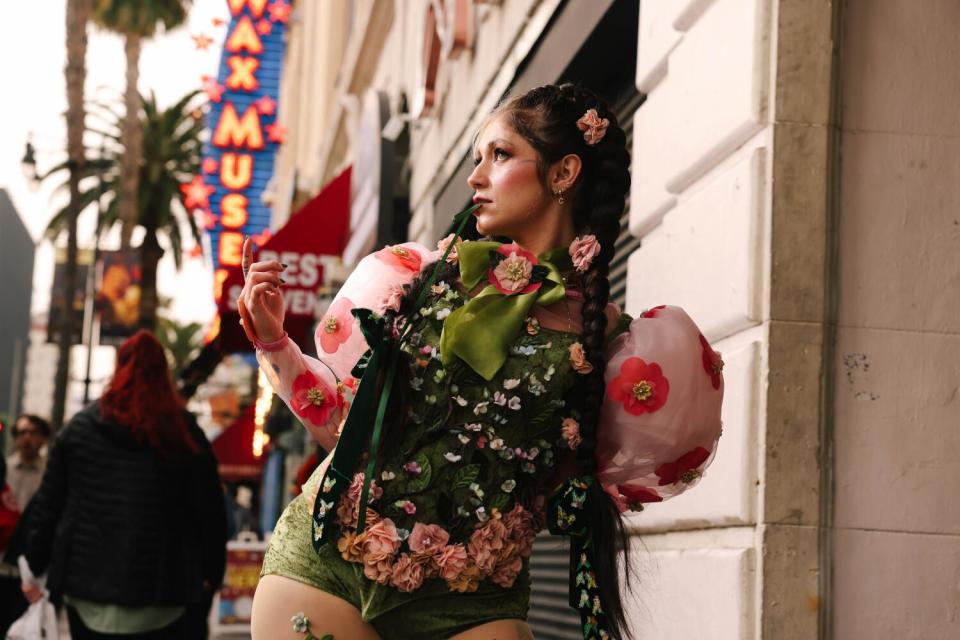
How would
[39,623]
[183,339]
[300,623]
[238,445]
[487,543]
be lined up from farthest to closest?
[183,339] → [238,445] → [39,623] → [487,543] → [300,623]

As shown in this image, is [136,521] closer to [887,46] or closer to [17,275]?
[887,46]

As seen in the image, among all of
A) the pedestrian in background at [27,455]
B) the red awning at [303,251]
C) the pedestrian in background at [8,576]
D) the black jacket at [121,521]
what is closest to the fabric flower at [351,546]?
the black jacket at [121,521]

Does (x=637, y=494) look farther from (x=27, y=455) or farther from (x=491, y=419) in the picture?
(x=27, y=455)

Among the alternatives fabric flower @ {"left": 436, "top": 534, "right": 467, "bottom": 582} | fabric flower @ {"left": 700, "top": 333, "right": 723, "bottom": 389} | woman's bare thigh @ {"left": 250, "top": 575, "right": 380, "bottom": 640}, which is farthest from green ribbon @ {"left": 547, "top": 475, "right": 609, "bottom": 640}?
woman's bare thigh @ {"left": 250, "top": 575, "right": 380, "bottom": 640}

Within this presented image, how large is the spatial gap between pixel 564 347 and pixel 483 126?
1.92 ft

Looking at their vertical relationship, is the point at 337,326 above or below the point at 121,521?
above

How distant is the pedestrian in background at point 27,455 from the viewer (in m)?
10.0

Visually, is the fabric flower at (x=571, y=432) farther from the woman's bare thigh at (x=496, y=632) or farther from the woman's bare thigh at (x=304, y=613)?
the woman's bare thigh at (x=304, y=613)

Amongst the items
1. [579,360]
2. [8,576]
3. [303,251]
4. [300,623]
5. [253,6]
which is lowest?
[8,576]

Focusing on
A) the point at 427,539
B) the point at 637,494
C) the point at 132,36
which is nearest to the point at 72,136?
the point at 132,36

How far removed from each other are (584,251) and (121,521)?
350cm

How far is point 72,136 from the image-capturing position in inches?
939

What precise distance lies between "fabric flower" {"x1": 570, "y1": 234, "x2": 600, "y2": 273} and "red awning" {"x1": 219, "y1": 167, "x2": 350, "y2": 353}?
35.9 ft

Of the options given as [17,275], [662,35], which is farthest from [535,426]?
[17,275]
